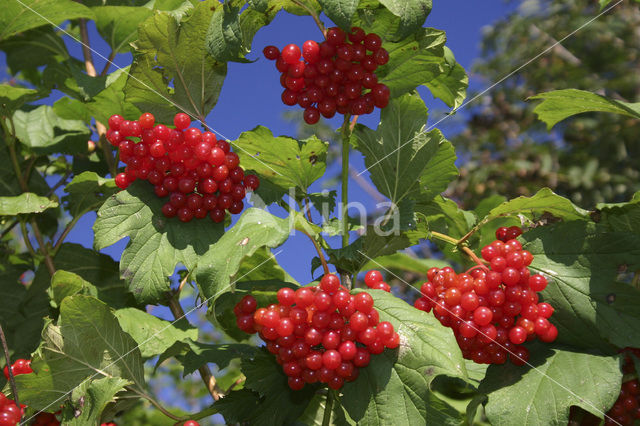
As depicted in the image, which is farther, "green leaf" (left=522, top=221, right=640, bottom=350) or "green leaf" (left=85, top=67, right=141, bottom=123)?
"green leaf" (left=85, top=67, right=141, bottom=123)

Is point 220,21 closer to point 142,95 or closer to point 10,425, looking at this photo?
point 142,95

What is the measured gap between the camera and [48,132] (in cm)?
229

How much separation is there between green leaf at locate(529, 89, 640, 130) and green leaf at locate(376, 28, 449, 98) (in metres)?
0.26

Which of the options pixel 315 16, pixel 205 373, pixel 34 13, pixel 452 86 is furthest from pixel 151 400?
pixel 34 13

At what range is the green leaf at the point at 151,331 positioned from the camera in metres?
1.55

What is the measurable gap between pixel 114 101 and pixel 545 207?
56.3 inches

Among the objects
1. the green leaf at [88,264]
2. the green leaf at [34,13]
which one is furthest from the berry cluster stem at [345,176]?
the green leaf at [34,13]

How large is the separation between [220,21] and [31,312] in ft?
4.28

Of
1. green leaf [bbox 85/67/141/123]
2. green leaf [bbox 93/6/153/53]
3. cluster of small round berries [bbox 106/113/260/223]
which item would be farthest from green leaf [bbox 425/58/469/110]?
green leaf [bbox 93/6/153/53]

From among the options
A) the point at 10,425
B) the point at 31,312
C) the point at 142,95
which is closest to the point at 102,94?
the point at 142,95

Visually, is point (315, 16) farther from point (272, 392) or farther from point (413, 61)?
→ point (272, 392)

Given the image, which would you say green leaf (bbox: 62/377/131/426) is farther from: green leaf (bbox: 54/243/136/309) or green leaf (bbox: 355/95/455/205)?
green leaf (bbox: 355/95/455/205)

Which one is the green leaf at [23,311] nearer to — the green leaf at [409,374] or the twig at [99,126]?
the twig at [99,126]

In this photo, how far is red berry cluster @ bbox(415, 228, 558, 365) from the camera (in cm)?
123
